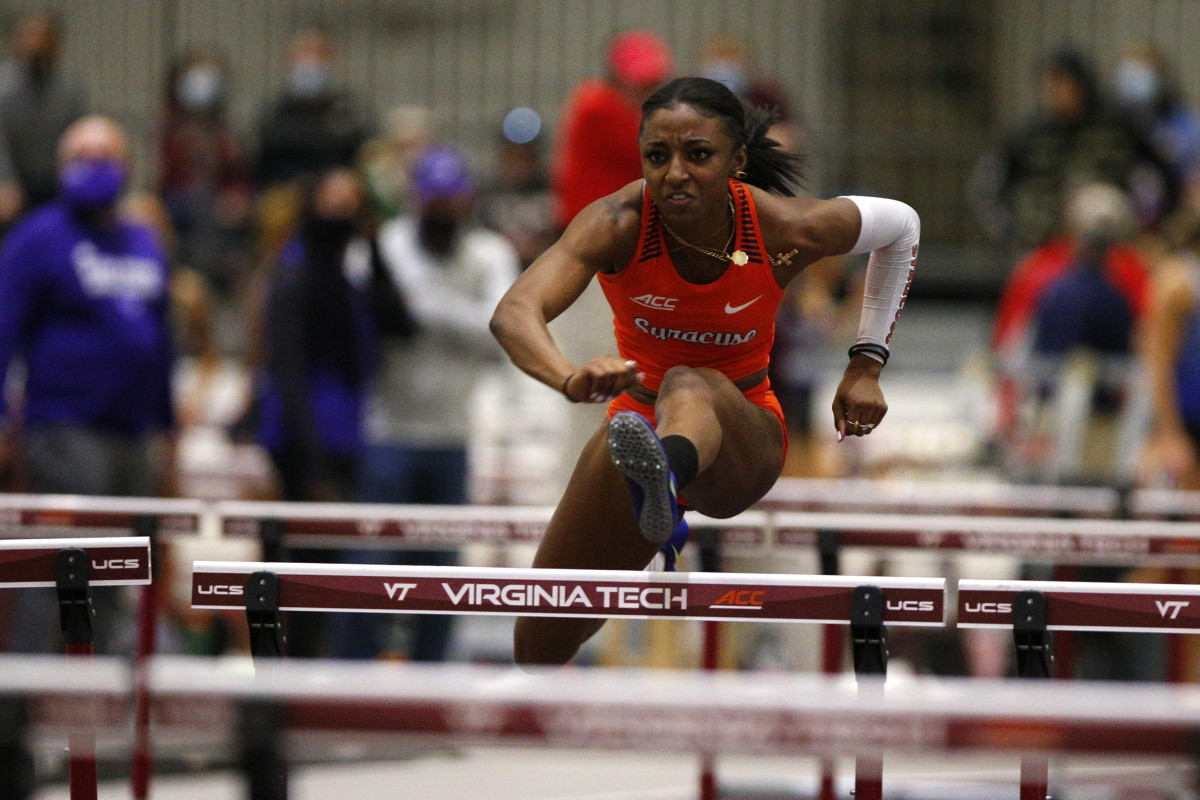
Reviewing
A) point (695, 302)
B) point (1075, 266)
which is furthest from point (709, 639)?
point (1075, 266)

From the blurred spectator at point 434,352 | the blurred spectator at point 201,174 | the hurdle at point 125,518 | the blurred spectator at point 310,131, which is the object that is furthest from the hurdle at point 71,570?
the blurred spectator at point 201,174

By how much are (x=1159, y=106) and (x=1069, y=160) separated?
1.29m

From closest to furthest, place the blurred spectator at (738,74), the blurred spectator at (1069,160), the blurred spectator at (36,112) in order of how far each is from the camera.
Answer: the blurred spectator at (36,112) → the blurred spectator at (1069,160) → the blurred spectator at (738,74)

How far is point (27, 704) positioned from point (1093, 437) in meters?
7.71

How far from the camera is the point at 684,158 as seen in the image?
15.0 ft

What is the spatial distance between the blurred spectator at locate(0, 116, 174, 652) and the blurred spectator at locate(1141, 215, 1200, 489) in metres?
4.74

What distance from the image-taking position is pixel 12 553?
4.44m

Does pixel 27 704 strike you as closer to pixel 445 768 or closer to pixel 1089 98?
pixel 445 768

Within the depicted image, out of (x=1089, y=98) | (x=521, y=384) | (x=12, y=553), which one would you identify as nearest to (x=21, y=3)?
(x=521, y=384)

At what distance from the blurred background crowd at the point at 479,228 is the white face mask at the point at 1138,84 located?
0.08 feet

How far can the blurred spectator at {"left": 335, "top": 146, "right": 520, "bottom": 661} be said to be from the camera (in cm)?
850

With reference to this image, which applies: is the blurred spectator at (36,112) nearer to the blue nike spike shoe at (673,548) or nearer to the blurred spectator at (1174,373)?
the blurred spectator at (1174,373)

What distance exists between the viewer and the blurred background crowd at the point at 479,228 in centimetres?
795

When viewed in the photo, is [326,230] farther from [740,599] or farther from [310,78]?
[740,599]
